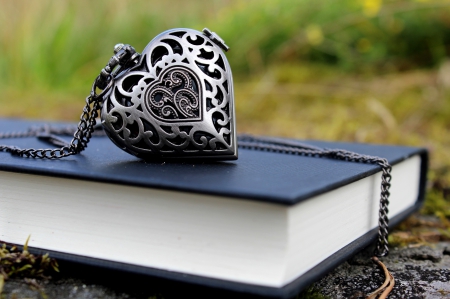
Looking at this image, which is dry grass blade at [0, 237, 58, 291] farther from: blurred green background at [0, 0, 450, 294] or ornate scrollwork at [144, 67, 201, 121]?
blurred green background at [0, 0, 450, 294]

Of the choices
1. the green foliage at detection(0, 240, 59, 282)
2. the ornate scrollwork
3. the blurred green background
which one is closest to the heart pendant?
the ornate scrollwork

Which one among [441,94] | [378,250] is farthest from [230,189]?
[441,94]

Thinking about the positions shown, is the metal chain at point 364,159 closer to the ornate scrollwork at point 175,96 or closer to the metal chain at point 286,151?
the metal chain at point 286,151

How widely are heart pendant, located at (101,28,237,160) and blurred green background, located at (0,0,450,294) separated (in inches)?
46.4

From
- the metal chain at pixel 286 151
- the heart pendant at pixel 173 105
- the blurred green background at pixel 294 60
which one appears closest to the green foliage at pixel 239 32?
the blurred green background at pixel 294 60

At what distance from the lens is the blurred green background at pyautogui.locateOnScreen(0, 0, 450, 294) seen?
2.38 m

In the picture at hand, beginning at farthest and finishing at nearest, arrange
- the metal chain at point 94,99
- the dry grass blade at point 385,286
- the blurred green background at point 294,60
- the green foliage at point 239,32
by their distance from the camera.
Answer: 1. the green foliage at point 239,32
2. the blurred green background at point 294,60
3. the metal chain at point 94,99
4. the dry grass blade at point 385,286

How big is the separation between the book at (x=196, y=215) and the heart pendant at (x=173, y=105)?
0.04 m

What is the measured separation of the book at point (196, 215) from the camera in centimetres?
83

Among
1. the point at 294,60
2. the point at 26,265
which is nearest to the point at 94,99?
the point at 26,265

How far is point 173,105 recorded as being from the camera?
1.03 metres

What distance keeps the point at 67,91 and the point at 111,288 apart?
2367mm

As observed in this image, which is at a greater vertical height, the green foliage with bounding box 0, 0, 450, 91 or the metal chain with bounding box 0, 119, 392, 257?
the green foliage with bounding box 0, 0, 450, 91

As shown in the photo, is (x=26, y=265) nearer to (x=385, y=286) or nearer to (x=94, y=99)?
(x=94, y=99)
